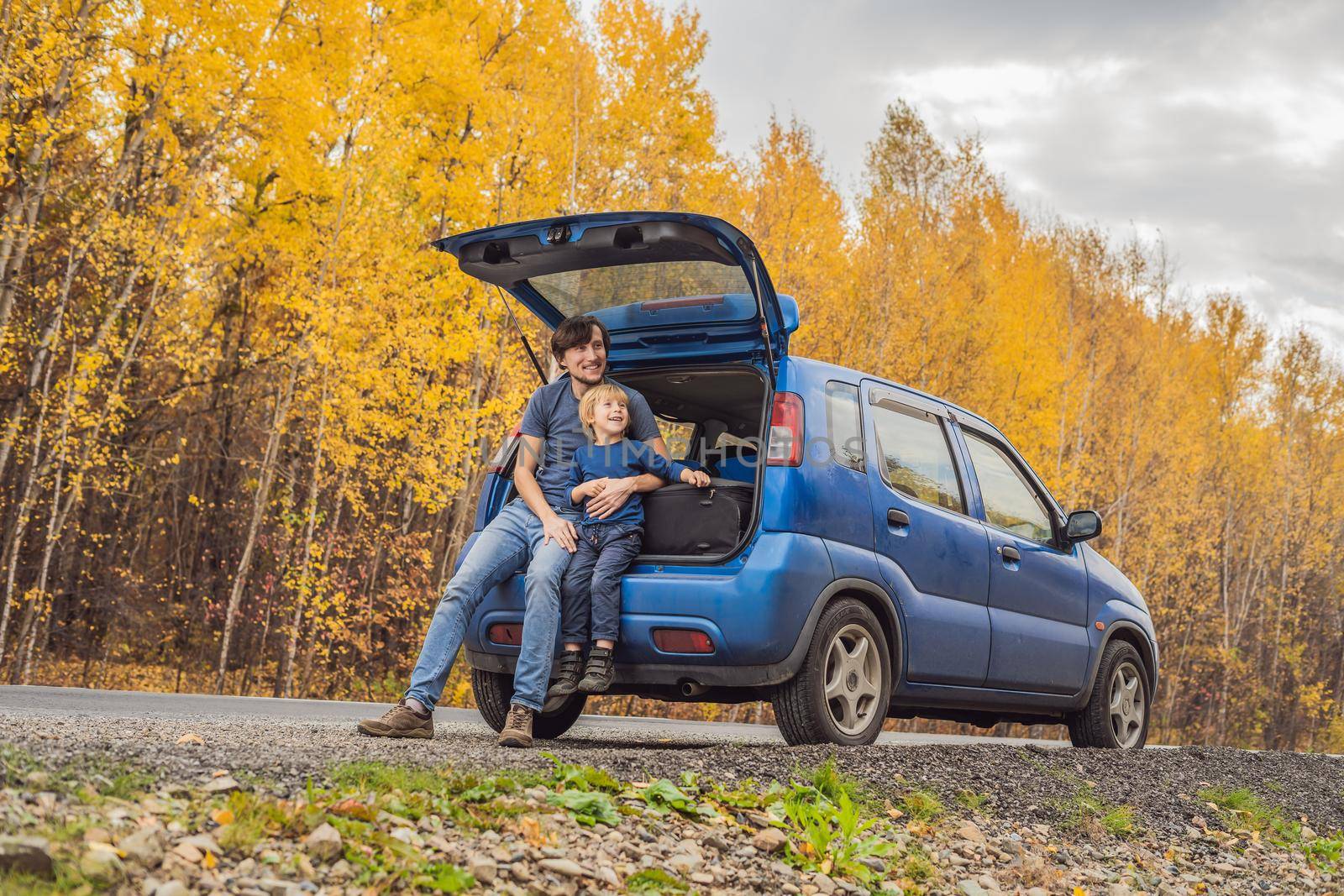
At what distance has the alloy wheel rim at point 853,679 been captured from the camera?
5430mm

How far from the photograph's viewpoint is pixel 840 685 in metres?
5.45

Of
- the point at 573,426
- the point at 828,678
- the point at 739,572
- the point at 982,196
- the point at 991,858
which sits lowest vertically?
the point at 991,858

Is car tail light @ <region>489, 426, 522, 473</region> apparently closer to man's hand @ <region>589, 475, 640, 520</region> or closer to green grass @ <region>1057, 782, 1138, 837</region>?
man's hand @ <region>589, 475, 640, 520</region>

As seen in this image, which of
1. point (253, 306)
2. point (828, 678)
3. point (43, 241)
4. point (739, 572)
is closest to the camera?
point (739, 572)

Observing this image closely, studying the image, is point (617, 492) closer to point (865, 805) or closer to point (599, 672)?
point (599, 672)

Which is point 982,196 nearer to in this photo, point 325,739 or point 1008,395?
point 1008,395

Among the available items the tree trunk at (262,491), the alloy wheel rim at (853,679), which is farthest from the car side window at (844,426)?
the tree trunk at (262,491)

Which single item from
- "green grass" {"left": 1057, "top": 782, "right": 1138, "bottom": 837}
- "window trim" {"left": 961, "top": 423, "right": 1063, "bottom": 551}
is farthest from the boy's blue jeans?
"window trim" {"left": 961, "top": 423, "right": 1063, "bottom": 551}

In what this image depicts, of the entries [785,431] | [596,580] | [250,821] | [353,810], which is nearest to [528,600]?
[596,580]

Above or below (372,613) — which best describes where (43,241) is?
above

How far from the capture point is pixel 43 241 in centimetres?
1684

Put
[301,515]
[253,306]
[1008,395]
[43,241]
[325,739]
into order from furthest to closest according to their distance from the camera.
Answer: [1008,395]
[253,306]
[301,515]
[43,241]
[325,739]

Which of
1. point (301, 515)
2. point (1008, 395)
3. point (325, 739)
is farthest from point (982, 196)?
point (325, 739)

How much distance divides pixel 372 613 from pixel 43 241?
24.0 feet
